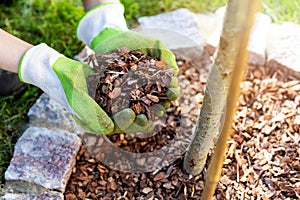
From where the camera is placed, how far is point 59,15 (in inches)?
91.1

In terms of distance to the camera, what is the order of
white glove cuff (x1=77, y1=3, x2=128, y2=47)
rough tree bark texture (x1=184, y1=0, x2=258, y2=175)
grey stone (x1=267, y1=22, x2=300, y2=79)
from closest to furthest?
1. rough tree bark texture (x1=184, y1=0, x2=258, y2=175)
2. white glove cuff (x1=77, y1=3, x2=128, y2=47)
3. grey stone (x1=267, y1=22, x2=300, y2=79)

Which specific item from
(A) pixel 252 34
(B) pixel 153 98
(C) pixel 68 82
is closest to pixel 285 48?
(A) pixel 252 34

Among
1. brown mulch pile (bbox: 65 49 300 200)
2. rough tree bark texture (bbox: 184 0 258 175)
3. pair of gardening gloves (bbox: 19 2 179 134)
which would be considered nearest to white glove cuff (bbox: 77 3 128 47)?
Result: pair of gardening gloves (bbox: 19 2 179 134)

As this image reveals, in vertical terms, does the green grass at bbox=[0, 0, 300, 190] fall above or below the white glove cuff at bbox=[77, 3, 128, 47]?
below

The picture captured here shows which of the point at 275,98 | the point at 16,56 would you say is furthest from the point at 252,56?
the point at 16,56

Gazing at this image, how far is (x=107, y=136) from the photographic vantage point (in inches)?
71.2

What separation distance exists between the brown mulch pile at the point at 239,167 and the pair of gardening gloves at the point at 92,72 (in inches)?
7.6

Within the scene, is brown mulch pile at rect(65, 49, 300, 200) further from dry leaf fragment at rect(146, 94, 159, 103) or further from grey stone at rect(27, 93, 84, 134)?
dry leaf fragment at rect(146, 94, 159, 103)

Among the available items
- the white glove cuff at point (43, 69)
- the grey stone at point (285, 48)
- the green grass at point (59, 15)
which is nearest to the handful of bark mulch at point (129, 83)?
the white glove cuff at point (43, 69)

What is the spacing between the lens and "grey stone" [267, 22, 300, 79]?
2010mm

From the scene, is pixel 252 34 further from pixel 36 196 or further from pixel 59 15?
pixel 36 196

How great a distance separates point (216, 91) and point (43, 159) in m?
0.72

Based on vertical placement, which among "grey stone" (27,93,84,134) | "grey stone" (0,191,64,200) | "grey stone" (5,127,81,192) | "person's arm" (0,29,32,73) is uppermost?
"person's arm" (0,29,32,73)

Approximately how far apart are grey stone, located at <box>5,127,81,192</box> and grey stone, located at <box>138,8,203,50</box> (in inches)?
25.4
